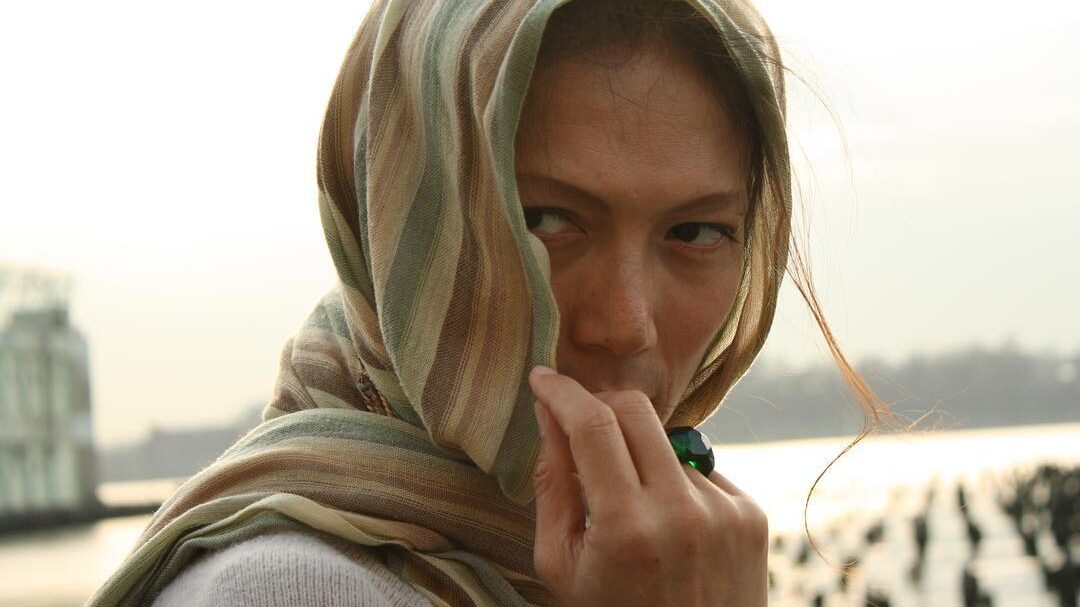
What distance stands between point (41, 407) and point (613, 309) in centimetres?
4647

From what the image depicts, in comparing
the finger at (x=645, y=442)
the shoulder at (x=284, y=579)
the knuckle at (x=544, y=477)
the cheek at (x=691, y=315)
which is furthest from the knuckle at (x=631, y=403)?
the shoulder at (x=284, y=579)

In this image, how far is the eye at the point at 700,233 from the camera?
1.86 m

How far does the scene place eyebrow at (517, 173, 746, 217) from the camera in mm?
1723

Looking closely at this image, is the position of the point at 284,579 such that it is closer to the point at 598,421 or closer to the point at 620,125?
the point at 598,421

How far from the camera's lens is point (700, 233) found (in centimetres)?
188

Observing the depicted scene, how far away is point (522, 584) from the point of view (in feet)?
6.26

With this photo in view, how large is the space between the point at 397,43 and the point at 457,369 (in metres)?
0.51

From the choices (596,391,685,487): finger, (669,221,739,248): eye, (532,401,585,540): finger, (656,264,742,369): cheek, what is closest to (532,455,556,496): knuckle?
(532,401,585,540): finger

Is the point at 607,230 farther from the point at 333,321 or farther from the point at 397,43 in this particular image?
the point at 333,321

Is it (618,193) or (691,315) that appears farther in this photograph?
(691,315)

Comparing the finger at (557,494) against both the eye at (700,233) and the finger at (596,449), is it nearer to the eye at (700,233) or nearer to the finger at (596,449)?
the finger at (596,449)

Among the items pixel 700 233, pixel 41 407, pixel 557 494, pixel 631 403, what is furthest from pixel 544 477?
pixel 41 407

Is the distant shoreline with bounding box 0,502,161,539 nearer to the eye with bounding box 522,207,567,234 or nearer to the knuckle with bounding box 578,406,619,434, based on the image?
the eye with bounding box 522,207,567,234

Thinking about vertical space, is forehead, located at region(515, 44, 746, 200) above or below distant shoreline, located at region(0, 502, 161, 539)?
above
